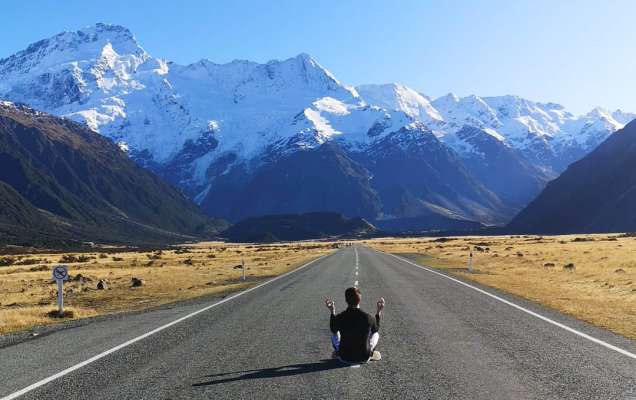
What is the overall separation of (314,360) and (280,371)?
1136 mm

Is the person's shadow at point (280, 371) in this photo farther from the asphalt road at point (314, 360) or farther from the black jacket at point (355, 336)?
the black jacket at point (355, 336)

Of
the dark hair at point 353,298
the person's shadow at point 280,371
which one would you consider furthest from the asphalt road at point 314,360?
the dark hair at point 353,298

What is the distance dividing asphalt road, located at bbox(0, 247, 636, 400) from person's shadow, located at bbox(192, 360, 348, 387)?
0.02 meters

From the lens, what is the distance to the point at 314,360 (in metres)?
11.7

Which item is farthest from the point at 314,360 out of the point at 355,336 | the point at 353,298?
the point at 353,298

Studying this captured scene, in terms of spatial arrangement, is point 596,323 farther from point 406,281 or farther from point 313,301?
point 406,281

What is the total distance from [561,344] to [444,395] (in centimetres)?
541

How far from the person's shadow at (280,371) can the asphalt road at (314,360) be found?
0.06ft

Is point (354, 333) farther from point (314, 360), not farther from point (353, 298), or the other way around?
point (314, 360)

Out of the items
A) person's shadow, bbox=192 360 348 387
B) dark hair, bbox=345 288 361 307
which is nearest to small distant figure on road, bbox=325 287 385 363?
dark hair, bbox=345 288 361 307

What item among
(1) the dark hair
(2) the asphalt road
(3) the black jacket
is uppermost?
(1) the dark hair

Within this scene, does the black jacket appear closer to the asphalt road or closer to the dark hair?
the dark hair

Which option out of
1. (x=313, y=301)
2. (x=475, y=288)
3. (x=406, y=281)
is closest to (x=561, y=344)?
(x=313, y=301)

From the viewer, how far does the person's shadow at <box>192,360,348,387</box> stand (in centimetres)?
1024
